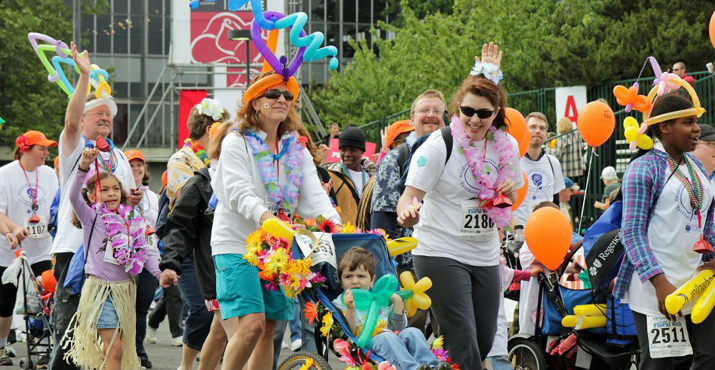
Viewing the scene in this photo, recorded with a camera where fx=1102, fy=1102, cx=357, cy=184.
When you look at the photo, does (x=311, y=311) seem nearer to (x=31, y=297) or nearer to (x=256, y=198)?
(x=256, y=198)

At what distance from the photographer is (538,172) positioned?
10594 mm

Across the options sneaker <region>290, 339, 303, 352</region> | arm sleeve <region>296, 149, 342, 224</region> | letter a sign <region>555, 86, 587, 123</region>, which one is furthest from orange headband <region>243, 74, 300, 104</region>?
letter a sign <region>555, 86, 587, 123</region>

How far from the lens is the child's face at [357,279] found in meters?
5.89

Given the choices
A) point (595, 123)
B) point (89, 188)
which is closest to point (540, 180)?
point (595, 123)

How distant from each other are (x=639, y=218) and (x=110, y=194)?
376 cm

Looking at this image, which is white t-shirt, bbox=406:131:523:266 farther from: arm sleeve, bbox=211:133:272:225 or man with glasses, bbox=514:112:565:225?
man with glasses, bbox=514:112:565:225

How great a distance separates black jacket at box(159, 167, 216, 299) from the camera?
23.7ft

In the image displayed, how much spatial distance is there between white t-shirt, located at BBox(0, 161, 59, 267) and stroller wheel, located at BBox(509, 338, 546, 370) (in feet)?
16.4

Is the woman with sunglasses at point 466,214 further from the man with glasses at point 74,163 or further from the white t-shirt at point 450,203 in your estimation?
the man with glasses at point 74,163

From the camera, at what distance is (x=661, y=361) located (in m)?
5.87

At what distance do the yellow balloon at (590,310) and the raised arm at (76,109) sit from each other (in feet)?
11.9

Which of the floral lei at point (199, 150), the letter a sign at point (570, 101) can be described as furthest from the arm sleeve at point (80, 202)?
the letter a sign at point (570, 101)

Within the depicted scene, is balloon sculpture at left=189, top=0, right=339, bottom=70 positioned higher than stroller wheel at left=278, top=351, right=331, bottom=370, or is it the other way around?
balloon sculpture at left=189, top=0, right=339, bottom=70

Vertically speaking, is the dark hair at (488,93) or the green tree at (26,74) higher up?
the green tree at (26,74)
